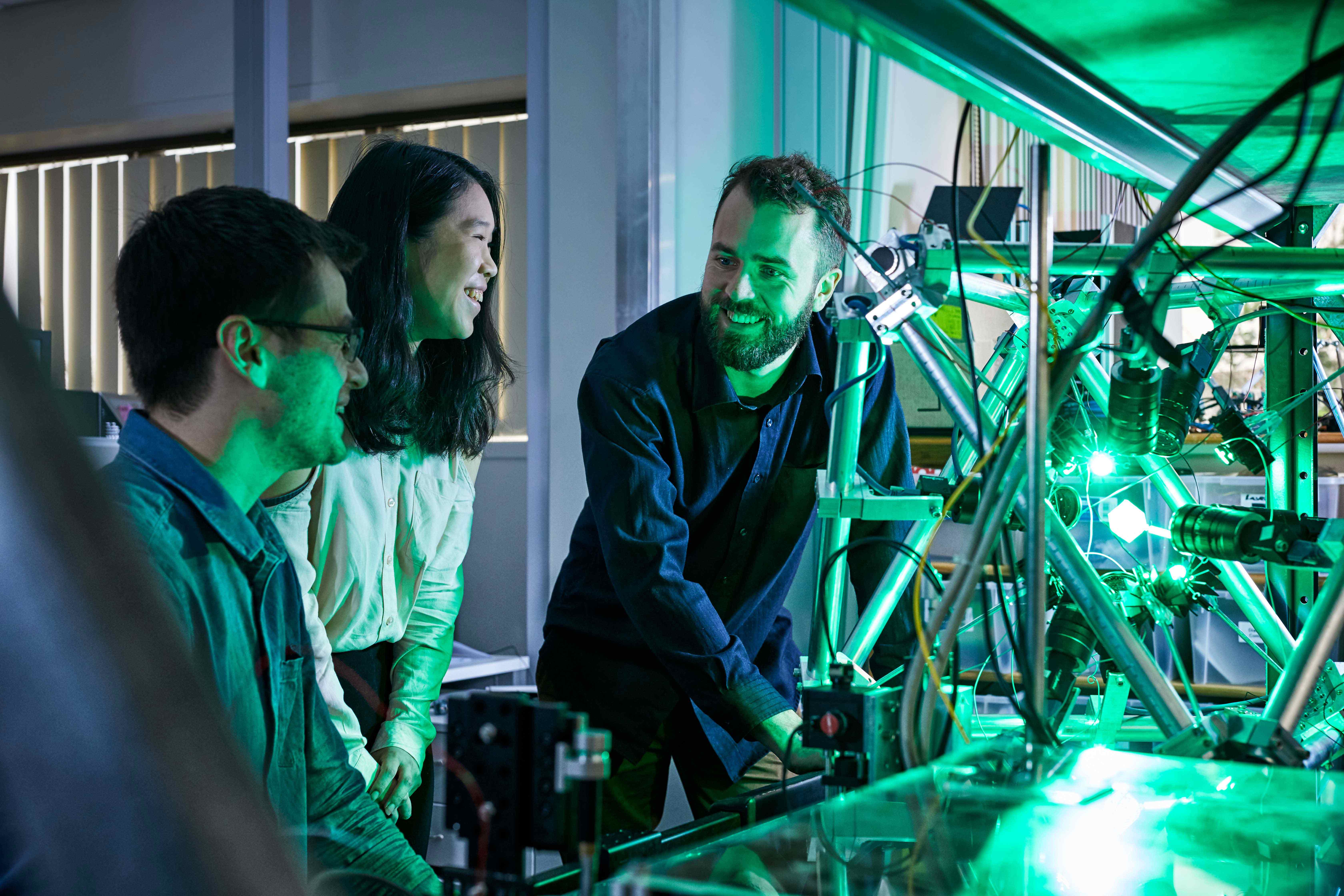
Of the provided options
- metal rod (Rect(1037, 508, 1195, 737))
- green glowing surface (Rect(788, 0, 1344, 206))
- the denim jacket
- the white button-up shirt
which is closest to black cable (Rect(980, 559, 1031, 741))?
metal rod (Rect(1037, 508, 1195, 737))

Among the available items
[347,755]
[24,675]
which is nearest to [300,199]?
[347,755]

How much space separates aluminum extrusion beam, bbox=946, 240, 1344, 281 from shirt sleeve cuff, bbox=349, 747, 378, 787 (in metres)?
0.88

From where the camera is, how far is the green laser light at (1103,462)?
4.43ft

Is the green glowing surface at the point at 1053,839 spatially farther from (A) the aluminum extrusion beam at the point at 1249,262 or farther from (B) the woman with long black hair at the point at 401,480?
(B) the woman with long black hair at the point at 401,480

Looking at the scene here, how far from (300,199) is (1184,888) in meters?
3.90

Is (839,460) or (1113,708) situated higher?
(839,460)

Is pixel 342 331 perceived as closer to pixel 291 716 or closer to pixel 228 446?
pixel 228 446

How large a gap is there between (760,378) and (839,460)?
1.54 feet

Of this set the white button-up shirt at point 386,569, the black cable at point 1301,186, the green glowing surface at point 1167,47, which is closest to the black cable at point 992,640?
the black cable at point 1301,186

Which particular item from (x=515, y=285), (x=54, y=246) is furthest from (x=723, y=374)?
(x=54, y=246)

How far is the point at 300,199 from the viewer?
13.0 ft

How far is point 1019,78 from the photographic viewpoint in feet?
2.69

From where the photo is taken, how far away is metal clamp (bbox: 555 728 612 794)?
56 cm

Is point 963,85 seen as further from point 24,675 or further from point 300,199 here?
point 300,199
